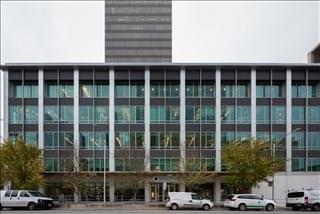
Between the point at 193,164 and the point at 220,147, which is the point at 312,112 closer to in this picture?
the point at 220,147

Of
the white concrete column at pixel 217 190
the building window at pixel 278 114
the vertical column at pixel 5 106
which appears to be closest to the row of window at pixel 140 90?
the vertical column at pixel 5 106

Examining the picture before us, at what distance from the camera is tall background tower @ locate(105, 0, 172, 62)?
4690 inches

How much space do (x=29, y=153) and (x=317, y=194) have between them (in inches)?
1217

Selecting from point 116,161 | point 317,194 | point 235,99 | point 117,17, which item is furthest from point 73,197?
point 117,17

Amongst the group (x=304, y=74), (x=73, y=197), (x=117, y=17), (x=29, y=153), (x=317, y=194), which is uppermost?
(x=117, y=17)

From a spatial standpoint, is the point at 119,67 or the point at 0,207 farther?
the point at 119,67

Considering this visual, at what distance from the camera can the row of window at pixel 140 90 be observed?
52.3m

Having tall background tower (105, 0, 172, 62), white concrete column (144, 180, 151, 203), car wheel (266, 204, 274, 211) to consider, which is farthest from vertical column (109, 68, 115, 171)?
A: tall background tower (105, 0, 172, 62)

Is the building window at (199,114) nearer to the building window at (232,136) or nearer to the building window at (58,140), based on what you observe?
the building window at (232,136)

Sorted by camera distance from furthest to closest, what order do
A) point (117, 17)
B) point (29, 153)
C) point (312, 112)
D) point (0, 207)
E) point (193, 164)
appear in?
point (117, 17)
point (312, 112)
point (193, 164)
point (29, 153)
point (0, 207)

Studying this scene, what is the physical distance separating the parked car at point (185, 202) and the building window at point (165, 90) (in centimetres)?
1712

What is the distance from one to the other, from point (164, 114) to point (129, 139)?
5.52 m

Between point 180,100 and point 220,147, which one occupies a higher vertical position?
point 180,100

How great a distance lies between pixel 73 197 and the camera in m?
50.9
